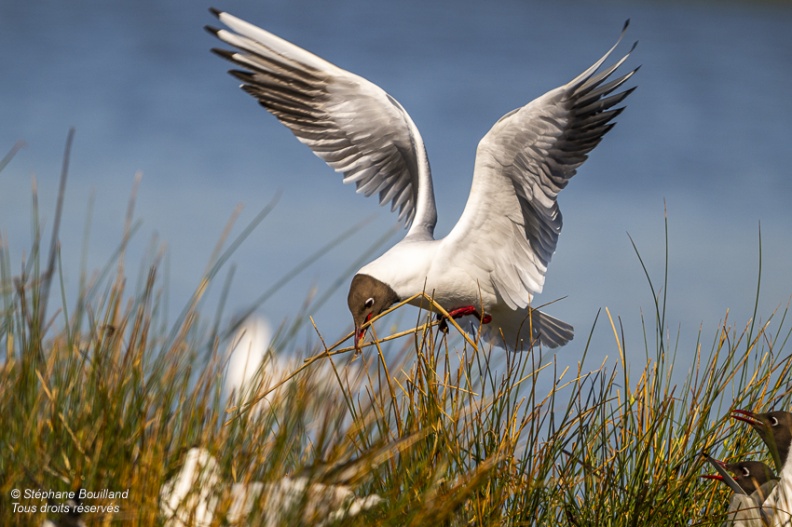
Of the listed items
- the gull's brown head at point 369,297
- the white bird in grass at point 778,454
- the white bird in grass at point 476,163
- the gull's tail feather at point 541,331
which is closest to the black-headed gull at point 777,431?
the white bird in grass at point 778,454

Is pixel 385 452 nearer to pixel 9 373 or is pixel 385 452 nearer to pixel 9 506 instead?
pixel 9 506

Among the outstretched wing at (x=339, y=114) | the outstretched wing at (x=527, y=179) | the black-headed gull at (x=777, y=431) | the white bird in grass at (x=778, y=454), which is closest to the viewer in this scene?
the white bird in grass at (x=778, y=454)

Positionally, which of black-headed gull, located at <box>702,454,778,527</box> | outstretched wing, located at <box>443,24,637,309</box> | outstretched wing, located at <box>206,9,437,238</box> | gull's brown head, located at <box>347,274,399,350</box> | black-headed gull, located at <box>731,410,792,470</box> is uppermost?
outstretched wing, located at <box>206,9,437,238</box>

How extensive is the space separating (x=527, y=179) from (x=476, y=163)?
261 millimetres

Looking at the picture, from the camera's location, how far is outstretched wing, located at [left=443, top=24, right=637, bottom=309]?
3.95 metres

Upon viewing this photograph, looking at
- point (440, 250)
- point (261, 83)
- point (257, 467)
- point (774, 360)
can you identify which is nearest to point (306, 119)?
point (261, 83)

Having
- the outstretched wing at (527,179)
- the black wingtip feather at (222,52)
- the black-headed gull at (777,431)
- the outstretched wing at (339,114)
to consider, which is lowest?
the black-headed gull at (777,431)

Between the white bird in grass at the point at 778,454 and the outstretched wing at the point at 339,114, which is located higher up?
the outstretched wing at the point at 339,114

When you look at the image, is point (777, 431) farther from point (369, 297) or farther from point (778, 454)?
point (369, 297)

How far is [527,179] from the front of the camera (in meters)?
4.07

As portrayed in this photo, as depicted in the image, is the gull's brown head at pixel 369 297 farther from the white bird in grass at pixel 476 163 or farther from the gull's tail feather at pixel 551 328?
the gull's tail feather at pixel 551 328

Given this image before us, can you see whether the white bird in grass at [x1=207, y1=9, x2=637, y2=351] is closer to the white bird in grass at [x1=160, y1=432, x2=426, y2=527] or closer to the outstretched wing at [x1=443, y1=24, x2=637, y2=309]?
the outstretched wing at [x1=443, y1=24, x2=637, y2=309]

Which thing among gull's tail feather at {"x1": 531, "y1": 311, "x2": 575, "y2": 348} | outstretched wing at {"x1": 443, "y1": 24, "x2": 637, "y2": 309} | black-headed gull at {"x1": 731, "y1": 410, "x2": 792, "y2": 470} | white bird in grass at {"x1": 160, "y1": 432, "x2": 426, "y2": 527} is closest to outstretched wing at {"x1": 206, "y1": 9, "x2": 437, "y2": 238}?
outstretched wing at {"x1": 443, "y1": 24, "x2": 637, "y2": 309}

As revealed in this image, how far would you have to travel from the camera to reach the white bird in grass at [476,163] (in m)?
4.00
